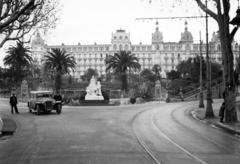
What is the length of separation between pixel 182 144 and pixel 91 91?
36989 mm

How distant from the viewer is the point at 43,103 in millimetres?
26547

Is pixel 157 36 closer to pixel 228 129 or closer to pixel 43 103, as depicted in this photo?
pixel 43 103

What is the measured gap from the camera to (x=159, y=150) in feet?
35.2

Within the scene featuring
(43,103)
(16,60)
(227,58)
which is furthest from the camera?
(16,60)

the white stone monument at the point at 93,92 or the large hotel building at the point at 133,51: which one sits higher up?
the large hotel building at the point at 133,51

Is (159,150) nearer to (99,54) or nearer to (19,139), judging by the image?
(19,139)

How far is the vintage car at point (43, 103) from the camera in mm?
26531

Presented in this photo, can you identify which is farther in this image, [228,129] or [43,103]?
[43,103]

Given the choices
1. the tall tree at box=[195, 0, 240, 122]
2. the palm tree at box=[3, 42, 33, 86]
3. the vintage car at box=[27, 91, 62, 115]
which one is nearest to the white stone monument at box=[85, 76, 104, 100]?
the palm tree at box=[3, 42, 33, 86]

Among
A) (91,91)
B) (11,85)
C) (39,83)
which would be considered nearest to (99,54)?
(39,83)

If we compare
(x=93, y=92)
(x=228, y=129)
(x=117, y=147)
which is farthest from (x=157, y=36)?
(x=117, y=147)

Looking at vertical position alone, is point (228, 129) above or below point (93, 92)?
below

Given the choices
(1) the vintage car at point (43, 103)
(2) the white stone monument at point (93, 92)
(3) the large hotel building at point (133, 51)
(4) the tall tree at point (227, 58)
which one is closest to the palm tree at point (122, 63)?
(2) the white stone monument at point (93, 92)

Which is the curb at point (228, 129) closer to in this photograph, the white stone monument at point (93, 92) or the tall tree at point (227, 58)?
the tall tree at point (227, 58)
